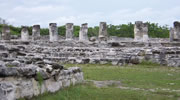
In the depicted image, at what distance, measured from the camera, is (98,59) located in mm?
17484

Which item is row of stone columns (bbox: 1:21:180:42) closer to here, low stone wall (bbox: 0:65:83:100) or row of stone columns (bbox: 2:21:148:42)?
row of stone columns (bbox: 2:21:148:42)

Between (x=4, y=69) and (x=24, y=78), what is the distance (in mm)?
681

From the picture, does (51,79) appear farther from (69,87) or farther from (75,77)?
(75,77)

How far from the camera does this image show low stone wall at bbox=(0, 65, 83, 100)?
5.16 m

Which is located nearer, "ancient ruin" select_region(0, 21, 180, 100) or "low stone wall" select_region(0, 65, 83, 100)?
"low stone wall" select_region(0, 65, 83, 100)

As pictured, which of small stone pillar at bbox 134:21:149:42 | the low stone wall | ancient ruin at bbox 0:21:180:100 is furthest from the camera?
small stone pillar at bbox 134:21:149:42

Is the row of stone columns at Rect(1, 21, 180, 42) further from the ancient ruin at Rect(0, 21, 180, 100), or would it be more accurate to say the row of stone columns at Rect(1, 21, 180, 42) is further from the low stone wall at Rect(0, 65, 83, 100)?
the low stone wall at Rect(0, 65, 83, 100)

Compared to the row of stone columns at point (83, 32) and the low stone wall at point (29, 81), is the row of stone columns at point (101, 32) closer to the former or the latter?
the row of stone columns at point (83, 32)

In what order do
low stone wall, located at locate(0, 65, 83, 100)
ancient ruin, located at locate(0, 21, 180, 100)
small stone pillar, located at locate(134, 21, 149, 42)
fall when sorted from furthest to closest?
small stone pillar, located at locate(134, 21, 149, 42) → ancient ruin, located at locate(0, 21, 180, 100) → low stone wall, located at locate(0, 65, 83, 100)

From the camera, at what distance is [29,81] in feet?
20.0

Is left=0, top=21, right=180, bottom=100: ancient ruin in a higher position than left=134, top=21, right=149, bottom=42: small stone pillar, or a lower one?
lower

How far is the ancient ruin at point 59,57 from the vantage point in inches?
230

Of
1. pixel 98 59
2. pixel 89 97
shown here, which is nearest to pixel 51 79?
pixel 89 97

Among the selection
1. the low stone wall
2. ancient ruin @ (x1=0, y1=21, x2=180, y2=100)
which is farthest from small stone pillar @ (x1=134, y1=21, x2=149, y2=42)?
the low stone wall
